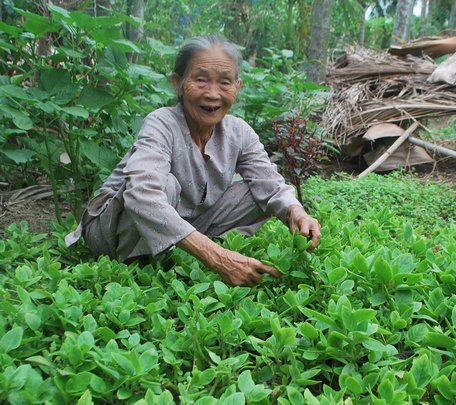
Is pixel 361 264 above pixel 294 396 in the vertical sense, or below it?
above

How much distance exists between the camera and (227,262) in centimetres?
198

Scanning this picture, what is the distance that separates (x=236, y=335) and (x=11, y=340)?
64 centimetres

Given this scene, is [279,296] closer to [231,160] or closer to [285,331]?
[285,331]

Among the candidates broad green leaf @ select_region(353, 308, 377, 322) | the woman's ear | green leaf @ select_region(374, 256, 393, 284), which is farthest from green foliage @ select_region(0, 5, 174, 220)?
broad green leaf @ select_region(353, 308, 377, 322)

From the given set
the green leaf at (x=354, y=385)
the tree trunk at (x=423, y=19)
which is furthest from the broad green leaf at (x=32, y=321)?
the tree trunk at (x=423, y=19)

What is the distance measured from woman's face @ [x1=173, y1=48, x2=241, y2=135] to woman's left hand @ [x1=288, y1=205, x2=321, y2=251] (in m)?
0.53

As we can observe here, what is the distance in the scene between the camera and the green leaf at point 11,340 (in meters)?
1.45

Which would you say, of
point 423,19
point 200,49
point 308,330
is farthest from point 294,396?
point 423,19

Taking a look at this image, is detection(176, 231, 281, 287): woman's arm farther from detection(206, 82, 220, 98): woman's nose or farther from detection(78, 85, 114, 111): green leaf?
detection(78, 85, 114, 111): green leaf

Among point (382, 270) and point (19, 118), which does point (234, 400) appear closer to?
point (382, 270)

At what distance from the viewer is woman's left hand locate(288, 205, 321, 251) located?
2.14 m

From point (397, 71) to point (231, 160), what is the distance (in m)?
4.55

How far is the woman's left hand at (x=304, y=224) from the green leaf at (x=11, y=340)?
1.06m

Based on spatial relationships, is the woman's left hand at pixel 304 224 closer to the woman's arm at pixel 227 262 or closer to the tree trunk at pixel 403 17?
the woman's arm at pixel 227 262
